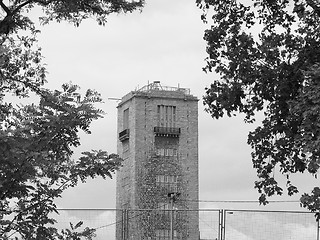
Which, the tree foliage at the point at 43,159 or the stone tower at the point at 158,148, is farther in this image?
the stone tower at the point at 158,148

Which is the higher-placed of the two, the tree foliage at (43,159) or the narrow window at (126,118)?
the narrow window at (126,118)

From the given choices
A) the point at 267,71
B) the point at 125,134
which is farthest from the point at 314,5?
the point at 125,134

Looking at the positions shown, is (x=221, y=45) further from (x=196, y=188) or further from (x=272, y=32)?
(x=196, y=188)

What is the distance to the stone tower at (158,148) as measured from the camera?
107 m

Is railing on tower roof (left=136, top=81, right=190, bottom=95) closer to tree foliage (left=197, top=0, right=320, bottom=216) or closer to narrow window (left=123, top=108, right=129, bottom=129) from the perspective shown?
narrow window (left=123, top=108, right=129, bottom=129)

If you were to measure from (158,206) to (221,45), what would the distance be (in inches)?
3380

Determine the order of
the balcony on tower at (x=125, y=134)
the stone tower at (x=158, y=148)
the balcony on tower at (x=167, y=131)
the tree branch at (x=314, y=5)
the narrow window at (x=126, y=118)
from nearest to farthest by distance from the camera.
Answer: the tree branch at (x=314, y=5)
the stone tower at (x=158, y=148)
the balcony on tower at (x=167, y=131)
the balcony on tower at (x=125, y=134)
the narrow window at (x=126, y=118)

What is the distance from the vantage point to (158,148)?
4363 inches

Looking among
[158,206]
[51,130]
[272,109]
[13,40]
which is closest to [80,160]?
[51,130]

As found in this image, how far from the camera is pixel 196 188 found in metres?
108

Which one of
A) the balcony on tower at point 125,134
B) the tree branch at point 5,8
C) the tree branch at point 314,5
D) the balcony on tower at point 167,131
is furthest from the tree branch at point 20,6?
the balcony on tower at point 125,134

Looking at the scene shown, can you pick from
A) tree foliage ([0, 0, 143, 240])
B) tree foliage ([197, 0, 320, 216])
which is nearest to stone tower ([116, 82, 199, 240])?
tree foliage ([197, 0, 320, 216])

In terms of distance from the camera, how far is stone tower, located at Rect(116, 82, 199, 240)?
10719 cm

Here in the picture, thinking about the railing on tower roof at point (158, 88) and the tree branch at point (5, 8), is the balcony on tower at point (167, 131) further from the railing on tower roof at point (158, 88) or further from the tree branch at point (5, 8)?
the tree branch at point (5, 8)
